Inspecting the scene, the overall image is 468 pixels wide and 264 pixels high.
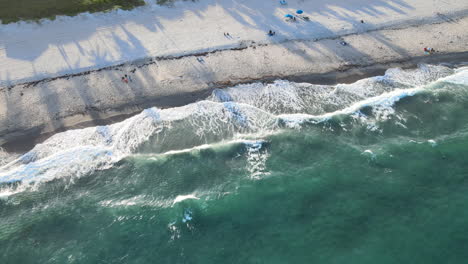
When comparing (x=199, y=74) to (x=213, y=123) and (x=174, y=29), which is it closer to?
(x=213, y=123)

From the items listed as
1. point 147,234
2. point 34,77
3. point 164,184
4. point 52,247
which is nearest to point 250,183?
point 164,184

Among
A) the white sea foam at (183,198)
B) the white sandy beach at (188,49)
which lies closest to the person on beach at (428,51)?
the white sandy beach at (188,49)

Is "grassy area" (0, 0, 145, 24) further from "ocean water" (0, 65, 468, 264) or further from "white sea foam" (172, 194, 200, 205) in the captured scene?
"white sea foam" (172, 194, 200, 205)

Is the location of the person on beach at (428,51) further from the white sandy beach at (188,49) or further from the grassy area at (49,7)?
the grassy area at (49,7)

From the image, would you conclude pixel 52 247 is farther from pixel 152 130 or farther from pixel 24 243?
pixel 152 130

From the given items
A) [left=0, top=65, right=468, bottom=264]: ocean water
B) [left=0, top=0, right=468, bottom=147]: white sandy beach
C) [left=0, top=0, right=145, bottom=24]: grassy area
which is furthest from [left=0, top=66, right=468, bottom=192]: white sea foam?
[left=0, top=0, right=145, bottom=24]: grassy area
